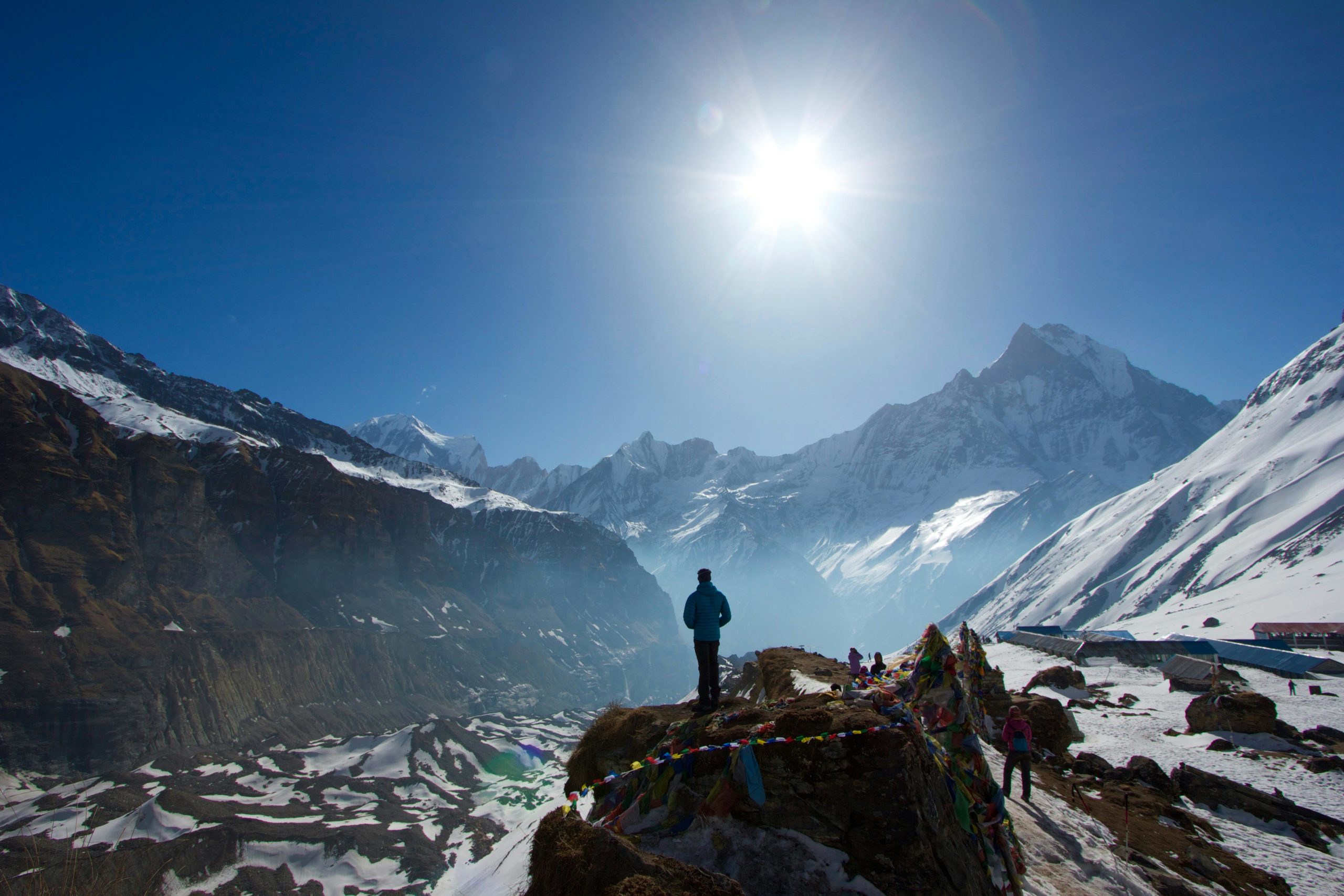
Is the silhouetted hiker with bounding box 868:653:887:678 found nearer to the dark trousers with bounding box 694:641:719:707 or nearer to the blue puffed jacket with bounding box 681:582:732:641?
the dark trousers with bounding box 694:641:719:707

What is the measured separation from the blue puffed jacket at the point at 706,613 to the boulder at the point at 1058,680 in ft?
116

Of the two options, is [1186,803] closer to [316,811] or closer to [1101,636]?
[1101,636]

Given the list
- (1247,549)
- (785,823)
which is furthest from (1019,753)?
(1247,549)

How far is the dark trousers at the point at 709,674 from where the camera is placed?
13398 mm

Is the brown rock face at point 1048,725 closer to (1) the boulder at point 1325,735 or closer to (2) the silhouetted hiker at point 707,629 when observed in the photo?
(1) the boulder at point 1325,735

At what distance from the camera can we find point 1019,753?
47.9ft

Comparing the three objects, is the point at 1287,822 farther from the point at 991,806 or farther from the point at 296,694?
the point at 296,694

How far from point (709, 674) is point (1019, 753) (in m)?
8.33

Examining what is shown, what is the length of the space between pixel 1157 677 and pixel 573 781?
161 feet

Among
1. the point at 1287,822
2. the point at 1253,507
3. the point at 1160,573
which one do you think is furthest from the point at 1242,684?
the point at 1253,507

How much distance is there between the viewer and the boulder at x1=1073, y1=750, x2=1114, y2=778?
19.5 meters

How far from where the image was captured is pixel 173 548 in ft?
613

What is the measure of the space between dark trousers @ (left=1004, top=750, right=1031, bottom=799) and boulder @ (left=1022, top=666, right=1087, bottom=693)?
95.7 feet

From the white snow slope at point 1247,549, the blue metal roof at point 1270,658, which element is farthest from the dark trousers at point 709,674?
the white snow slope at point 1247,549
